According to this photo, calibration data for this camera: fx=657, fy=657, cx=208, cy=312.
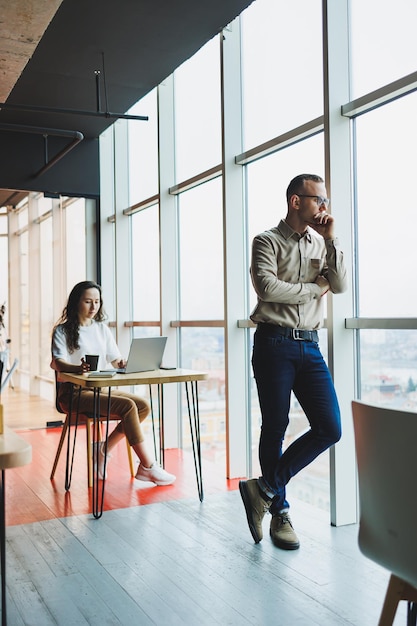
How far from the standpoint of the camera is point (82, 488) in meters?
4.40

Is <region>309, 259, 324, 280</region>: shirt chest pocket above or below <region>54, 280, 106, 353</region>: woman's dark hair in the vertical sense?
above

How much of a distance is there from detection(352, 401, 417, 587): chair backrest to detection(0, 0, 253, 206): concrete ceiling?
2.87 m

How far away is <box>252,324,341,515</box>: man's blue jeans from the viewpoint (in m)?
3.13

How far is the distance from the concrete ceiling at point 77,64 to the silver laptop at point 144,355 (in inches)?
73.3

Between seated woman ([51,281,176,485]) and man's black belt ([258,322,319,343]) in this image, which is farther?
seated woman ([51,281,176,485])

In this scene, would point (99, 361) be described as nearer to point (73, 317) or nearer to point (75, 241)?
point (73, 317)

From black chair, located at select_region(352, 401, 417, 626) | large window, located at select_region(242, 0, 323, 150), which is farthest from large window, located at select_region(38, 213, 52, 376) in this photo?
black chair, located at select_region(352, 401, 417, 626)

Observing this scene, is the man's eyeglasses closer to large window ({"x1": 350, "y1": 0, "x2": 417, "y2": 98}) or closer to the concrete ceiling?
large window ({"x1": 350, "y1": 0, "x2": 417, "y2": 98})

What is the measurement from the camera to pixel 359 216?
3.60 metres

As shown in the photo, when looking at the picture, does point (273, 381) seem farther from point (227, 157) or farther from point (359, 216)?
point (227, 157)

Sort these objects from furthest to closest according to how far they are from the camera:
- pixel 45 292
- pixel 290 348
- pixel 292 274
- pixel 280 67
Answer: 1. pixel 45 292
2. pixel 280 67
3. pixel 292 274
4. pixel 290 348

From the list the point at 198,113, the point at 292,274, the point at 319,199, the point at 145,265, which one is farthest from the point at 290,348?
the point at 145,265

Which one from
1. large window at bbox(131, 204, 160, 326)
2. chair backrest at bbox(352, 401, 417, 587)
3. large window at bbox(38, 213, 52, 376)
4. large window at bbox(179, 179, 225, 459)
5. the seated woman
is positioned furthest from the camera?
large window at bbox(38, 213, 52, 376)

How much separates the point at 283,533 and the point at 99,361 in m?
1.98
